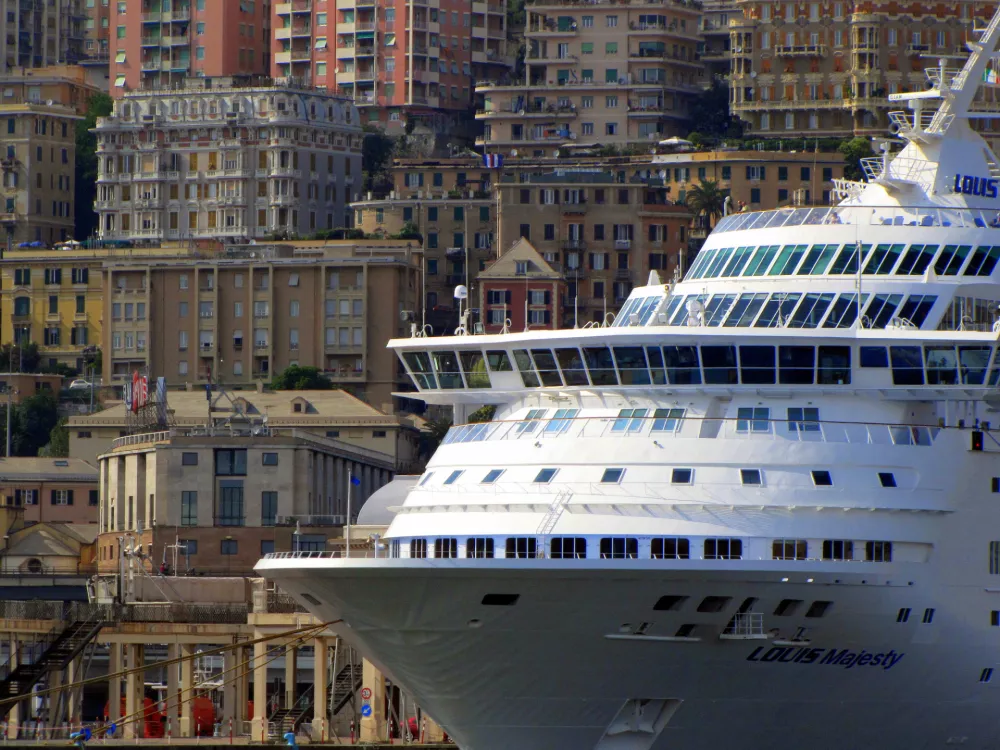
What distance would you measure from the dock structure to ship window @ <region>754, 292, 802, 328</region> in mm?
20640

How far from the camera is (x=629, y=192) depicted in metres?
146

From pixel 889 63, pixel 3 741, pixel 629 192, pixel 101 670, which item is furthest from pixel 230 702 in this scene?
pixel 889 63

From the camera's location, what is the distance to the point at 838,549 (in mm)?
49938

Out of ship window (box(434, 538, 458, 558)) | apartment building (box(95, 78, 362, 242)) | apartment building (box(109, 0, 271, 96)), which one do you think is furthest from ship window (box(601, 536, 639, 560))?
apartment building (box(109, 0, 271, 96))

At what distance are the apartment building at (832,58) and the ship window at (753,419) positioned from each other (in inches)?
4124

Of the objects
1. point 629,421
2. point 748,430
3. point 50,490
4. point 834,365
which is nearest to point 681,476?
point 748,430

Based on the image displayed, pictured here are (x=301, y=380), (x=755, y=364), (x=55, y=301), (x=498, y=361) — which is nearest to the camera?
(x=755, y=364)

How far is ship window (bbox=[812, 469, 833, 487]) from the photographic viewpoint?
50.5 metres

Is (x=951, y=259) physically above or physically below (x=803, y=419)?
above

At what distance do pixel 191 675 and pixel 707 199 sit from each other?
7377cm

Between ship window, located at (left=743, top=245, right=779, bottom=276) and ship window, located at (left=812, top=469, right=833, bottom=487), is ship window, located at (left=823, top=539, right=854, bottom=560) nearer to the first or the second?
Result: ship window, located at (left=812, top=469, right=833, bottom=487)

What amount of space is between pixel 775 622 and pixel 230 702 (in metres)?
30.9

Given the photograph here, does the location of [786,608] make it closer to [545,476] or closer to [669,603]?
[669,603]

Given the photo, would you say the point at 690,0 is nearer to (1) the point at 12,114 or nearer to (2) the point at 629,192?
(2) the point at 629,192
